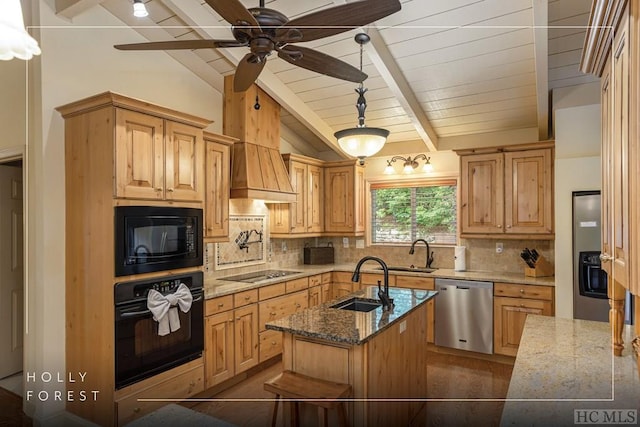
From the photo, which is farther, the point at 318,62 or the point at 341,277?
the point at 341,277

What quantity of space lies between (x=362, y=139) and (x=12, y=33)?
196 cm

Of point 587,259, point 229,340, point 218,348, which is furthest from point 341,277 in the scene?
point 587,259

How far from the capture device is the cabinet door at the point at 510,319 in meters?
3.97

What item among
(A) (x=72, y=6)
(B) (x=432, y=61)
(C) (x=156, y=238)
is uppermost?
(A) (x=72, y=6)

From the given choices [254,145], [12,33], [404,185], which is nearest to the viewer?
[12,33]

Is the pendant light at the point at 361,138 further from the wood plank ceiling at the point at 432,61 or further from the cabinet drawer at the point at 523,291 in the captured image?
the cabinet drawer at the point at 523,291

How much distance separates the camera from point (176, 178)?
3.08 meters

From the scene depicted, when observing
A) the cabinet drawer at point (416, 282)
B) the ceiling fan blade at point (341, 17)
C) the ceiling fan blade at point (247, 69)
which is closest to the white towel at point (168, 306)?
the ceiling fan blade at point (247, 69)

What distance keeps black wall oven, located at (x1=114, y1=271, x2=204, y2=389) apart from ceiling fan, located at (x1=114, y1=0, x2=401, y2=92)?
1.60m

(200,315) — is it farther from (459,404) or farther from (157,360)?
(459,404)

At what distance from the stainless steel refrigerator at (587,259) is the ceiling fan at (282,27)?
270 cm

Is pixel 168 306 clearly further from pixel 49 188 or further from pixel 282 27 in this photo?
pixel 282 27

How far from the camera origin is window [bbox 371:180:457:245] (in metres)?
5.10

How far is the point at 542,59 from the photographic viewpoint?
3125 mm
